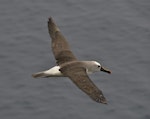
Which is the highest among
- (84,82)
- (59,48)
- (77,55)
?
(59,48)

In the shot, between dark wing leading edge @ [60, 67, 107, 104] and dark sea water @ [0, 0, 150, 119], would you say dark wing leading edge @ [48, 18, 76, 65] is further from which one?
dark sea water @ [0, 0, 150, 119]

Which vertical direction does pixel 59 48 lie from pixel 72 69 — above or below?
above

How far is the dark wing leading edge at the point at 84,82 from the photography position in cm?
3144

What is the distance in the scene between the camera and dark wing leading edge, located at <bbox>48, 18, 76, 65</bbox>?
35562 mm

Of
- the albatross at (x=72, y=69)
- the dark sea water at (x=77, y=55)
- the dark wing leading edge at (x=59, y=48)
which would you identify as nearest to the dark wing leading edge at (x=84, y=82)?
the albatross at (x=72, y=69)

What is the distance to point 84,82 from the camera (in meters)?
32.3

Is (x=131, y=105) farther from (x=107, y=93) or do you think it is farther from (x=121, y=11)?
(x=121, y=11)

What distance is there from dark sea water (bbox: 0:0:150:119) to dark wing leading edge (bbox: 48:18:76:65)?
32.8 ft

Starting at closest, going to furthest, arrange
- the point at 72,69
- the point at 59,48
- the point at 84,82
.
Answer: the point at 84,82
the point at 72,69
the point at 59,48

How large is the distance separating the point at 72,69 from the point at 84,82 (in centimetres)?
162

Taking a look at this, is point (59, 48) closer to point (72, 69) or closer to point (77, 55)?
point (72, 69)

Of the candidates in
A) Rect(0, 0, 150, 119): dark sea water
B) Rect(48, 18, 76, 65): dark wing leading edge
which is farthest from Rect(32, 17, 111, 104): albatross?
Rect(0, 0, 150, 119): dark sea water

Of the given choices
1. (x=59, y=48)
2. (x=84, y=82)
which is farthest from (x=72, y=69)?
(x=59, y=48)

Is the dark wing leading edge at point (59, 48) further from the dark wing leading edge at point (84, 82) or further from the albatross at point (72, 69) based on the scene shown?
the dark wing leading edge at point (84, 82)
